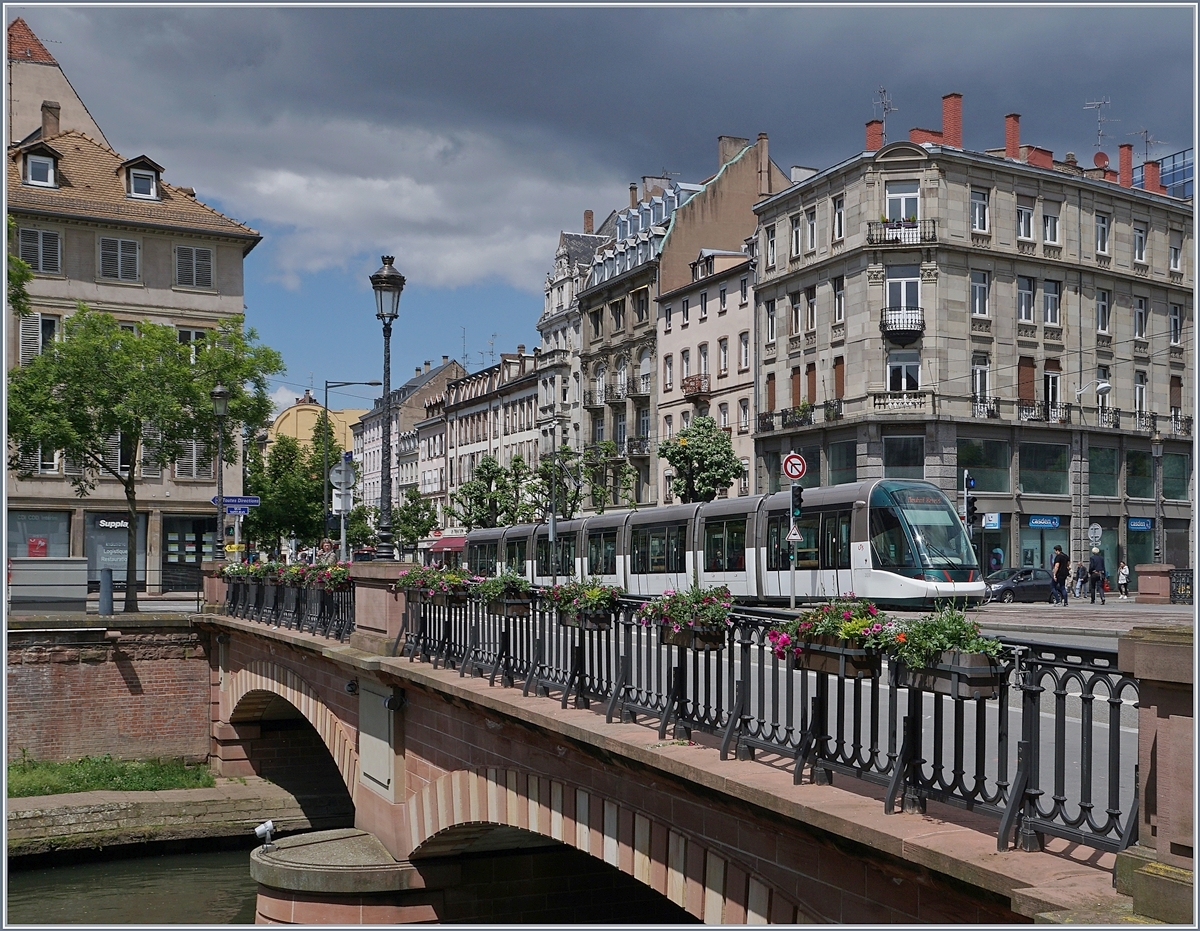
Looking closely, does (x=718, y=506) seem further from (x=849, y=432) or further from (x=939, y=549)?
(x=849, y=432)

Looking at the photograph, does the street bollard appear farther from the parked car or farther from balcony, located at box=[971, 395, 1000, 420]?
balcony, located at box=[971, 395, 1000, 420]

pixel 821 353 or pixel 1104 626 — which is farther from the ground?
pixel 821 353

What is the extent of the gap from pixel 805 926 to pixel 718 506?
26.6 meters

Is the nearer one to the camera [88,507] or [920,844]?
[920,844]

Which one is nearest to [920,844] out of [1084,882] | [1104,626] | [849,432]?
[1084,882]

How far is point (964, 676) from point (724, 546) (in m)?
26.7

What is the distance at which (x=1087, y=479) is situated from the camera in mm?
52250

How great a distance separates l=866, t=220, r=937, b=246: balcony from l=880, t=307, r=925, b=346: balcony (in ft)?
8.31

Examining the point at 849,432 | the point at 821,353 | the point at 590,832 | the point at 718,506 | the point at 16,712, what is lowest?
the point at 16,712

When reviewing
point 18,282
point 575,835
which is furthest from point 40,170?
point 575,835

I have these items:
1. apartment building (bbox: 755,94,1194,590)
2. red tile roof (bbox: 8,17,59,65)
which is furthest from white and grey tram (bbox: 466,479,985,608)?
red tile roof (bbox: 8,17,59,65)

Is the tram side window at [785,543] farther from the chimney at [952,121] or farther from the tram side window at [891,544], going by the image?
the chimney at [952,121]

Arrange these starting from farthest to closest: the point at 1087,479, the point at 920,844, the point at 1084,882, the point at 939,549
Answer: the point at 1087,479 → the point at 939,549 → the point at 920,844 → the point at 1084,882

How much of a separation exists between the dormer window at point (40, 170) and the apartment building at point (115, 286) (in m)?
0.04
